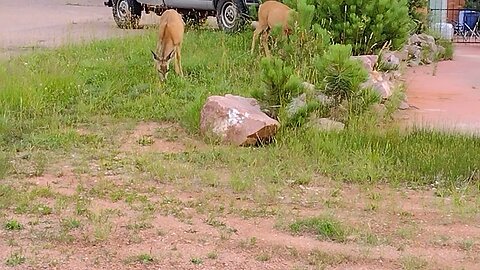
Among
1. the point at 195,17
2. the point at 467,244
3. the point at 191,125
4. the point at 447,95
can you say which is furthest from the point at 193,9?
the point at 467,244

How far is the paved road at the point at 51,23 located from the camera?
1580 cm

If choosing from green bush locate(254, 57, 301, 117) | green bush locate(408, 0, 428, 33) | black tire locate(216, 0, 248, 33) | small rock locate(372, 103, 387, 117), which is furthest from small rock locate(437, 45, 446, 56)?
green bush locate(254, 57, 301, 117)

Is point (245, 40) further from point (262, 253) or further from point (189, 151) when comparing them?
point (262, 253)

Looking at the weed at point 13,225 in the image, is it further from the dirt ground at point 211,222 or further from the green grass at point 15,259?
the green grass at point 15,259

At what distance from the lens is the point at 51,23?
789 inches

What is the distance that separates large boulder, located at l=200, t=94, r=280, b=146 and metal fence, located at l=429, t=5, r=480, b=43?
9216 millimetres

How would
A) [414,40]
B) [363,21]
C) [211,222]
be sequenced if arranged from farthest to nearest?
[414,40] < [363,21] < [211,222]

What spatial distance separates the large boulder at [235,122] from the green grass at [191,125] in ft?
0.52

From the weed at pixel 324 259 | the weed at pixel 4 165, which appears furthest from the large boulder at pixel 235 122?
the weed at pixel 324 259

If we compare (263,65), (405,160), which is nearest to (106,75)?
(263,65)

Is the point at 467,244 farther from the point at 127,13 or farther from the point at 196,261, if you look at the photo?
the point at 127,13

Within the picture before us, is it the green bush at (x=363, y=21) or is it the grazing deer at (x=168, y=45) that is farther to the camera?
the green bush at (x=363, y=21)

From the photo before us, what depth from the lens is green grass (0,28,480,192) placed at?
719 centimetres

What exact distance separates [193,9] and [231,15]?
4.32ft
